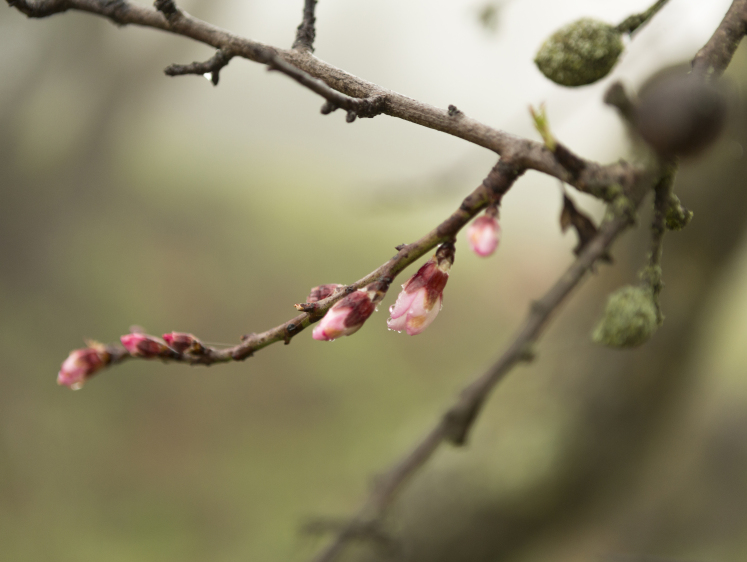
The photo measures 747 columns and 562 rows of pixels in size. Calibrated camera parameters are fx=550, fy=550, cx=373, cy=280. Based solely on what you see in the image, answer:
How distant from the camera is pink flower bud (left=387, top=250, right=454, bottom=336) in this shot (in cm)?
24

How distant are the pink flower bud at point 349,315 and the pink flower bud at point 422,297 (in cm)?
2

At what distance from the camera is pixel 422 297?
0.81 feet

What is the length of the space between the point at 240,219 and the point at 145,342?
1.56 m

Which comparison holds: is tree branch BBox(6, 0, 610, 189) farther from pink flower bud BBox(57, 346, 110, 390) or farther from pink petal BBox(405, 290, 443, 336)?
pink flower bud BBox(57, 346, 110, 390)

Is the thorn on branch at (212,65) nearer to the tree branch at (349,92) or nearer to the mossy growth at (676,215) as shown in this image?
the tree branch at (349,92)

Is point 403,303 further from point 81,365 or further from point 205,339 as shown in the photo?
point 205,339

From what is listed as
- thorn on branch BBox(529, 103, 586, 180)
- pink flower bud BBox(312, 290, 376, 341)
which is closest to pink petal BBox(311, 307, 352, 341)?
pink flower bud BBox(312, 290, 376, 341)

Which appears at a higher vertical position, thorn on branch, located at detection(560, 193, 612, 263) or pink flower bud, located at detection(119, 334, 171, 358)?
thorn on branch, located at detection(560, 193, 612, 263)

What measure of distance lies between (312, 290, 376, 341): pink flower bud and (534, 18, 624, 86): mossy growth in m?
0.16

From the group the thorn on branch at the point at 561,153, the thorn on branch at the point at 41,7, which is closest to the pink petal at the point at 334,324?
the thorn on branch at the point at 561,153

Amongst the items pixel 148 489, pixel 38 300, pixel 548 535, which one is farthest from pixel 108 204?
pixel 548 535

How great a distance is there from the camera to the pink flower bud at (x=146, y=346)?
0.96 feet

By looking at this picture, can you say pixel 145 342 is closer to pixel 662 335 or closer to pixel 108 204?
pixel 662 335

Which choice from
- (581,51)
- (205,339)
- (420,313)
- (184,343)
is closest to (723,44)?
(581,51)
